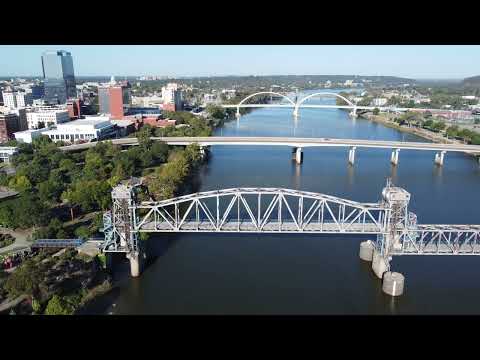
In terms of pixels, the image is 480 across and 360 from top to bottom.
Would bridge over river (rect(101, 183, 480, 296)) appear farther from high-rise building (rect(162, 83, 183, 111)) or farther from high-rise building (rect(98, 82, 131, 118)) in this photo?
high-rise building (rect(162, 83, 183, 111))

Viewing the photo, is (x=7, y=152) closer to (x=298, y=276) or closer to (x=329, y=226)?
(x=298, y=276)

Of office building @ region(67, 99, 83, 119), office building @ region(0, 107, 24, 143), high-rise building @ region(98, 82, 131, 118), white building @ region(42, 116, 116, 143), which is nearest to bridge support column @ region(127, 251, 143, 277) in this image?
white building @ region(42, 116, 116, 143)

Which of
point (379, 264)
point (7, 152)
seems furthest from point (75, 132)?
point (379, 264)

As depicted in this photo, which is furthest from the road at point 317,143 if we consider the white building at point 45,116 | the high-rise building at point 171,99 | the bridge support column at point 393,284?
the high-rise building at point 171,99

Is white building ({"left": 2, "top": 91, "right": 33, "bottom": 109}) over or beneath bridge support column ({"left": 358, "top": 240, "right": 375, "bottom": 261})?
over
